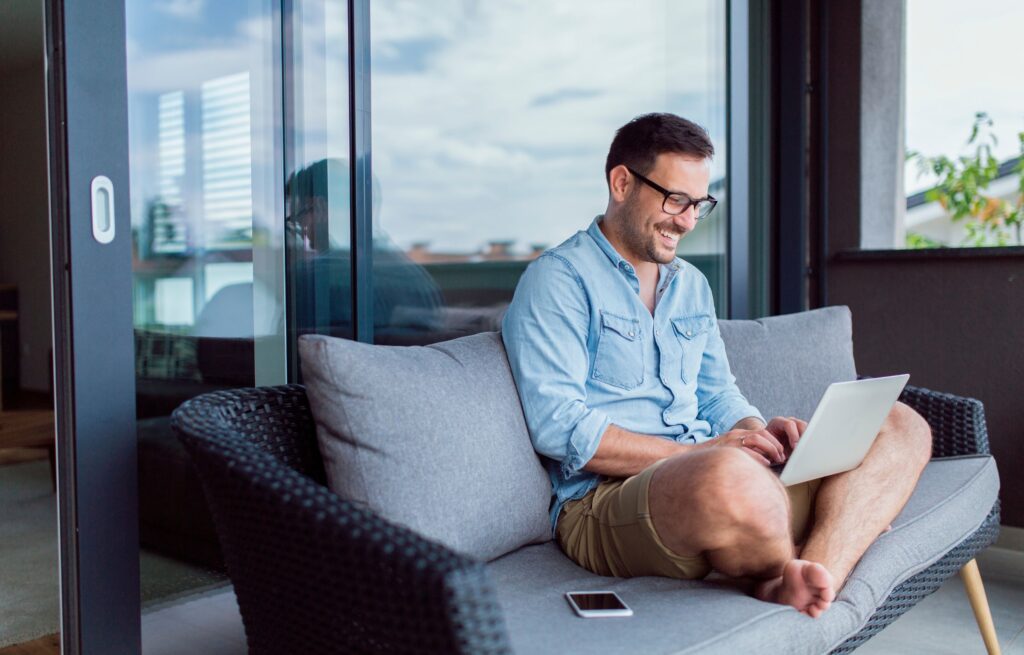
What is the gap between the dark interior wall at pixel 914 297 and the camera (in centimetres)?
319

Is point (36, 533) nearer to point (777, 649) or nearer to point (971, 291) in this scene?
point (777, 649)

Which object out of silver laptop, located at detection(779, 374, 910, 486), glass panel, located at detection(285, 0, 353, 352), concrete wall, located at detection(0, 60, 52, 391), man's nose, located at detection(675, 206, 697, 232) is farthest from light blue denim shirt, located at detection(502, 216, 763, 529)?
concrete wall, located at detection(0, 60, 52, 391)

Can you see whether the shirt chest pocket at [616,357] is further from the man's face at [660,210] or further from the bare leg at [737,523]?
the bare leg at [737,523]

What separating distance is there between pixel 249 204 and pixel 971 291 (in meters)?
2.52

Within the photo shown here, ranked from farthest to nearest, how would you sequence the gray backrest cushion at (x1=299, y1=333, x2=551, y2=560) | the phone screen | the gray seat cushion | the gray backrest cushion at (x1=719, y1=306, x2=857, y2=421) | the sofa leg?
the gray backrest cushion at (x1=719, y1=306, x2=857, y2=421), the sofa leg, the gray backrest cushion at (x1=299, y1=333, x2=551, y2=560), the phone screen, the gray seat cushion

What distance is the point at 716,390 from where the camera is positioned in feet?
7.34

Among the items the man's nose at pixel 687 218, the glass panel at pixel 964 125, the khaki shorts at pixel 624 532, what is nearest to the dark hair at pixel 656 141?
the man's nose at pixel 687 218

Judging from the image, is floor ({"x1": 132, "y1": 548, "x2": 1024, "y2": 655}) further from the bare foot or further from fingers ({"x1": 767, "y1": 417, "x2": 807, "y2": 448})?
the bare foot

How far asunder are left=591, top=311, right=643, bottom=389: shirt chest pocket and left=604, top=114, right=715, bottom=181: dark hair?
34cm

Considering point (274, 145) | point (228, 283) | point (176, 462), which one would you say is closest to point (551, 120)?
point (274, 145)

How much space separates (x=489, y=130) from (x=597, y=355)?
0.97 meters

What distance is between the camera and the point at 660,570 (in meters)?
1.61

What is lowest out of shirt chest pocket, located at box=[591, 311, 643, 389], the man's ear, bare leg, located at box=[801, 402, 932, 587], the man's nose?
bare leg, located at box=[801, 402, 932, 587]

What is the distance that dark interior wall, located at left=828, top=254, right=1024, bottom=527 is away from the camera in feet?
10.4
